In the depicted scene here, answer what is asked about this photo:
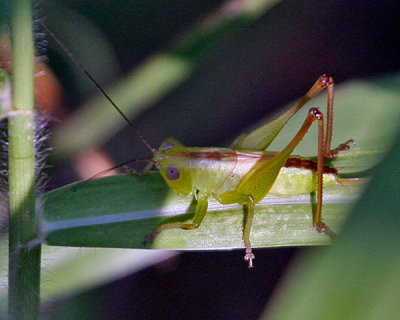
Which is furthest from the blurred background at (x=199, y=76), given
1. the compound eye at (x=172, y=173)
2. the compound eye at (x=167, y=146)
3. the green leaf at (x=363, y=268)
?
the green leaf at (x=363, y=268)

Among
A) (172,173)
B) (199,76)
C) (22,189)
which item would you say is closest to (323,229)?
(172,173)

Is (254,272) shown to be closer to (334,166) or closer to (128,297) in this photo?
(128,297)

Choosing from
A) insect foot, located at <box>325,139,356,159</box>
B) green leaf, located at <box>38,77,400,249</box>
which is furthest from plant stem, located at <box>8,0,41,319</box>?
insect foot, located at <box>325,139,356,159</box>

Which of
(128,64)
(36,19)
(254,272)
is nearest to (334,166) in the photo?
(254,272)

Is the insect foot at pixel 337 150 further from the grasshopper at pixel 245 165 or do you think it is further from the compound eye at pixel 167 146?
A: the compound eye at pixel 167 146

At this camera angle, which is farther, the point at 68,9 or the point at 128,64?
the point at 128,64

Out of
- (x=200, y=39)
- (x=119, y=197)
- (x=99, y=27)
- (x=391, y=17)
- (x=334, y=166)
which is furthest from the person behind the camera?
(x=391, y=17)

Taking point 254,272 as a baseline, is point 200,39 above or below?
above
